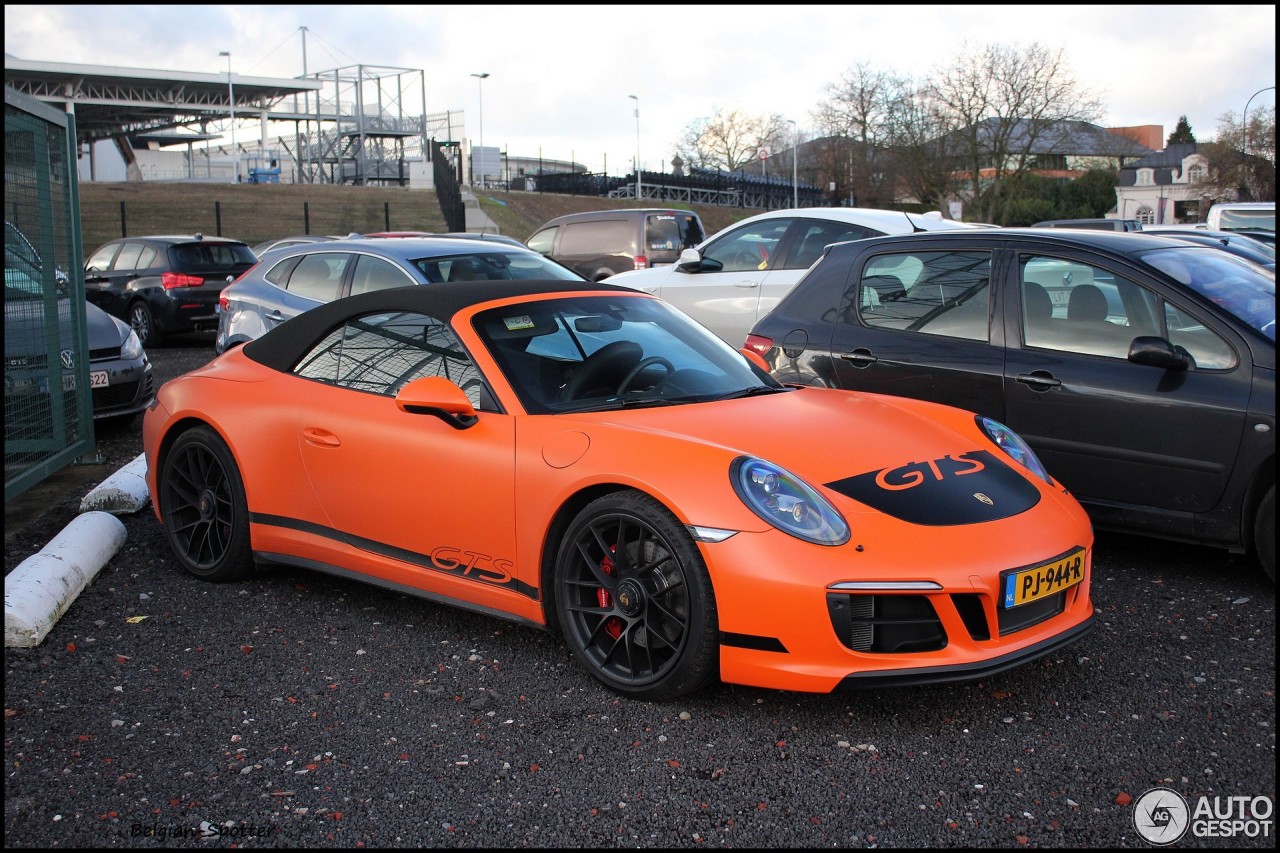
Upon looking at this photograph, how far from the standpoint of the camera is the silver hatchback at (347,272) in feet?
28.1

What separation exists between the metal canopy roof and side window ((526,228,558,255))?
146 ft

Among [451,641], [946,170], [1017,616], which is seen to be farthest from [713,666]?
[946,170]

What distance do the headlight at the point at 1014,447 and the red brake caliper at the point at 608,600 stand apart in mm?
1592

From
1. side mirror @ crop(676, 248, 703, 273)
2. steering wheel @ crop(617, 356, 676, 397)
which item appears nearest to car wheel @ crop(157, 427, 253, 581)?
steering wheel @ crop(617, 356, 676, 397)

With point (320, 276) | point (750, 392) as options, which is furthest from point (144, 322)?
point (750, 392)

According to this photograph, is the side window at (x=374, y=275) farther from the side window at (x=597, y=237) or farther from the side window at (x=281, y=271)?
the side window at (x=597, y=237)

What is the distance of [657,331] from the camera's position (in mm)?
4605

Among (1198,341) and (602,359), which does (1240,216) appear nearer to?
(1198,341)

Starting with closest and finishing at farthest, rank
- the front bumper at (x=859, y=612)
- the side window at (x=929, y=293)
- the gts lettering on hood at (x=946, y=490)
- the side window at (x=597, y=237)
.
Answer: the front bumper at (x=859, y=612), the gts lettering on hood at (x=946, y=490), the side window at (x=929, y=293), the side window at (x=597, y=237)

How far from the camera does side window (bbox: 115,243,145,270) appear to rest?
15.6 meters

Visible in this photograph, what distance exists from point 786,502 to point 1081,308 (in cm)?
245

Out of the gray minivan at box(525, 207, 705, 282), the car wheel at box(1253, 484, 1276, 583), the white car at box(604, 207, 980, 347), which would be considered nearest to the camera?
Result: the car wheel at box(1253, 484, 1276, 583)

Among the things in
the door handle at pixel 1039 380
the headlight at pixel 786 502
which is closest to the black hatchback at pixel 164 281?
the door handle at pixel 1039 380

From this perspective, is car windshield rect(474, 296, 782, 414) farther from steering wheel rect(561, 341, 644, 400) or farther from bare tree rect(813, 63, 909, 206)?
bare tree rect(813, 63, 909, 206)
